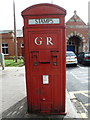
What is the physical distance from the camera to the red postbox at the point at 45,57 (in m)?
3.03

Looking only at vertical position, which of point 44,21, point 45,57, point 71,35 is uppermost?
point 71,35

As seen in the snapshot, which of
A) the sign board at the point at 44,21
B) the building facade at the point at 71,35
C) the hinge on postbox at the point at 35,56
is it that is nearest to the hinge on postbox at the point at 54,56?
the hinge on postbox at the point at 35,56

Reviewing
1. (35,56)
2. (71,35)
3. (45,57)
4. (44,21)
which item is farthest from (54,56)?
(71,35)

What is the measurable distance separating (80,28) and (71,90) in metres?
19.3

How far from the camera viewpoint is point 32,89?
3238 mm

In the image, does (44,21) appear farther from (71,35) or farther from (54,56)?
(71,35)

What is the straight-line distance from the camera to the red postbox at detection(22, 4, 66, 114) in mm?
3025

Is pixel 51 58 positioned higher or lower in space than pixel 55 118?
higher

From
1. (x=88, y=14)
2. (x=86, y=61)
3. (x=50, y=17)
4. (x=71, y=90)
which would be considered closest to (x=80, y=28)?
(x=88, y=14)

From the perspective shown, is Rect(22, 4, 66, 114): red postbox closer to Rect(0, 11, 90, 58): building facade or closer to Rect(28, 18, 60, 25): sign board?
Rect(28, 18, 60, 25): sign board

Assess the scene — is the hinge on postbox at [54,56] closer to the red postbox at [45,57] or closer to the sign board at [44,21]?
the red postbox at [45,57]

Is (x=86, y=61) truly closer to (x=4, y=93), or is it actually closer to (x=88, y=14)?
(x=4, y=93)

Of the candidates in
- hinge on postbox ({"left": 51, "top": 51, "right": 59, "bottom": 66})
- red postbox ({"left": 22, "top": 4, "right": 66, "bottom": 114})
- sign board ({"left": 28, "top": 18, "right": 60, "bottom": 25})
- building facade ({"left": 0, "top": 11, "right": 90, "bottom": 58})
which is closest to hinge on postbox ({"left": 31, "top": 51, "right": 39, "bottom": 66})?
red postbox ({"left": 22, "top": 4, "right": 66, "bottom": 114})

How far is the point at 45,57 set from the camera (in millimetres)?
3117
